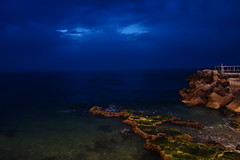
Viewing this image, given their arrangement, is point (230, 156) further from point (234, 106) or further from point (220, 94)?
point (220, 94)

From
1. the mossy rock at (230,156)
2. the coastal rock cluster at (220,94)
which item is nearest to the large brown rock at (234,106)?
the coastal rock cluster at (220,94)

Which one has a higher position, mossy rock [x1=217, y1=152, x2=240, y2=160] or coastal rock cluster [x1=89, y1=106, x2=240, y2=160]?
coastal rock cluster [x1=89, y1=106, x2=240, y2=160]

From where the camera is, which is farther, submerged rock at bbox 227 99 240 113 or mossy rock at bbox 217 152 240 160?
submerged rock at bbox 227 99 240 113

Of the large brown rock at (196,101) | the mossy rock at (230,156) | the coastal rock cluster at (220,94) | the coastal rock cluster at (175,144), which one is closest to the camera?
the mossy rock at (230,156)

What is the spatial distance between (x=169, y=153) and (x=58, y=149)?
12559 millimetres

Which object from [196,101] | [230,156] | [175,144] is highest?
[196,101]

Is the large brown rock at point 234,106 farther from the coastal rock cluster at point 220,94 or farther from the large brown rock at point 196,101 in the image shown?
the large brown rock at point 196,101

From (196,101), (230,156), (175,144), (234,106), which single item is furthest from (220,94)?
(175,144)

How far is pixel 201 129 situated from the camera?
26.1m

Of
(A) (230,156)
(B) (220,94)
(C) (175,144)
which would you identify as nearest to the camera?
(A) (230,156)

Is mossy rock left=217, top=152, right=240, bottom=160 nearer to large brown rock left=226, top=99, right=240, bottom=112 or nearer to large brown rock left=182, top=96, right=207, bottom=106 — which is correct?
large brown rock left=226, top=99, right=240, bottom=112

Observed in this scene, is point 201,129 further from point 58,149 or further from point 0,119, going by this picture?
point 0,119

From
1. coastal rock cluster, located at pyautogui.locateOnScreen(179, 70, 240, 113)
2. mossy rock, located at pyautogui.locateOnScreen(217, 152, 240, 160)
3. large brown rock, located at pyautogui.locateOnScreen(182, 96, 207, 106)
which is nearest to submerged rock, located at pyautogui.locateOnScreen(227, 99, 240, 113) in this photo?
coastal rock cluster, located at pyautogui.locateOnScreen(179, 70, 240, 113)

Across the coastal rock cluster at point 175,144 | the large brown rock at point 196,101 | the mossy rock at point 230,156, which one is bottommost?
the mossy rock at point 230,156
